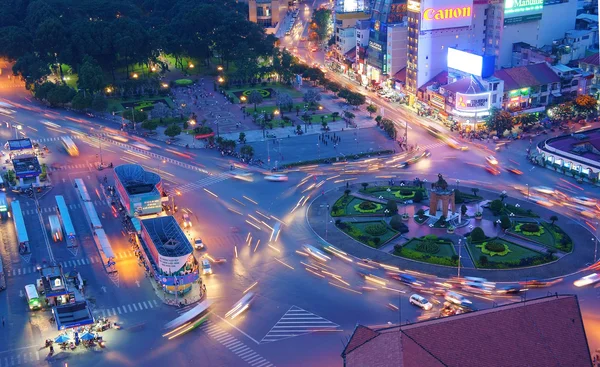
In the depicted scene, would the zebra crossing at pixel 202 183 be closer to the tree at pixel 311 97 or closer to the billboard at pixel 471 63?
the tree at pixel 311 97

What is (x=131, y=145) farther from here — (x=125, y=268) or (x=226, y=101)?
(x=125, y=268)

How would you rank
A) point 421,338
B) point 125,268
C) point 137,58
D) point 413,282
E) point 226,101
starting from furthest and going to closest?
point 137,58 < point 226,101 < point 125,268 < point 413,282 < point 421,338

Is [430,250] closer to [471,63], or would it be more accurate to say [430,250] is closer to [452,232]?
[452,232]

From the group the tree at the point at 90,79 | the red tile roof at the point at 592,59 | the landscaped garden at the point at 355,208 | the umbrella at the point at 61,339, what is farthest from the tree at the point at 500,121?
the umbrella at the point at 61,339

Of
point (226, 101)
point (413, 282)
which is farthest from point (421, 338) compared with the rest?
point (226, 101)

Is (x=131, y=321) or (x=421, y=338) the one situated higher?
(x=421, y=338)

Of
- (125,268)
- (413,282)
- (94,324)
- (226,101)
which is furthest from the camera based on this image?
(226,101)
